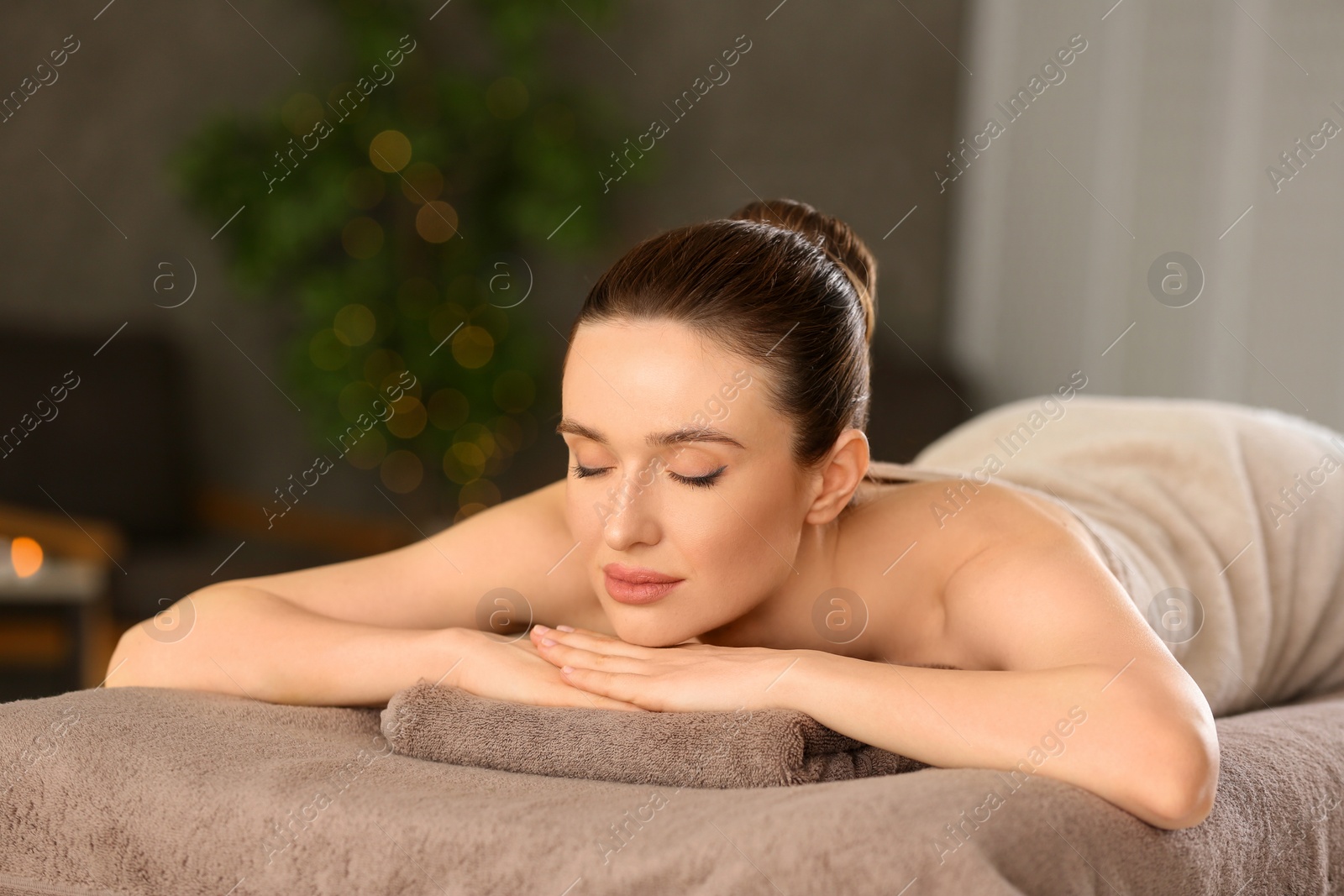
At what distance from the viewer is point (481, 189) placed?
12.1 ft

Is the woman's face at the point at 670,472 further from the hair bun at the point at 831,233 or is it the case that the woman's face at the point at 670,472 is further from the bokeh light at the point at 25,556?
the bokeh light at the point at 25,556

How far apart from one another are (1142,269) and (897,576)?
228cm

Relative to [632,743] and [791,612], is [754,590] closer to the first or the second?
[791,612]

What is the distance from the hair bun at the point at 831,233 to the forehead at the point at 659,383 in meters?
0.27

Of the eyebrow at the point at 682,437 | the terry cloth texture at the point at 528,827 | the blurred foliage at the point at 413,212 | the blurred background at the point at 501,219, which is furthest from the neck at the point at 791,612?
the blurred foliage at the point at 413,212

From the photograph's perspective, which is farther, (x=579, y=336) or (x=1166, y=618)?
(x=1166, y=618)

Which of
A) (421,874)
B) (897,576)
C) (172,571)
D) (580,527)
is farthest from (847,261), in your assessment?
(172,571)

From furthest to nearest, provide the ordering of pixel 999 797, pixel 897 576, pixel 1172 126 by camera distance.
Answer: pixel 1172 126 < pixel 897 576 < pixel 999 797

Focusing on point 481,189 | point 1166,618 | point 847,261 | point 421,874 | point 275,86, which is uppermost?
point 275,86

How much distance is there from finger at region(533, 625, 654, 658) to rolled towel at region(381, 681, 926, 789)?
94 millimetres

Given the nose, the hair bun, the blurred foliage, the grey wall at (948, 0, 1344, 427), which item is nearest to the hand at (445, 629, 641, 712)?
the nose

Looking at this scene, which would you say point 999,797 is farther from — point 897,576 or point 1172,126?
point 1172,126

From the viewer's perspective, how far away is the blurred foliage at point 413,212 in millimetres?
3434

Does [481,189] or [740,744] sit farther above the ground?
Result: [481,189]
